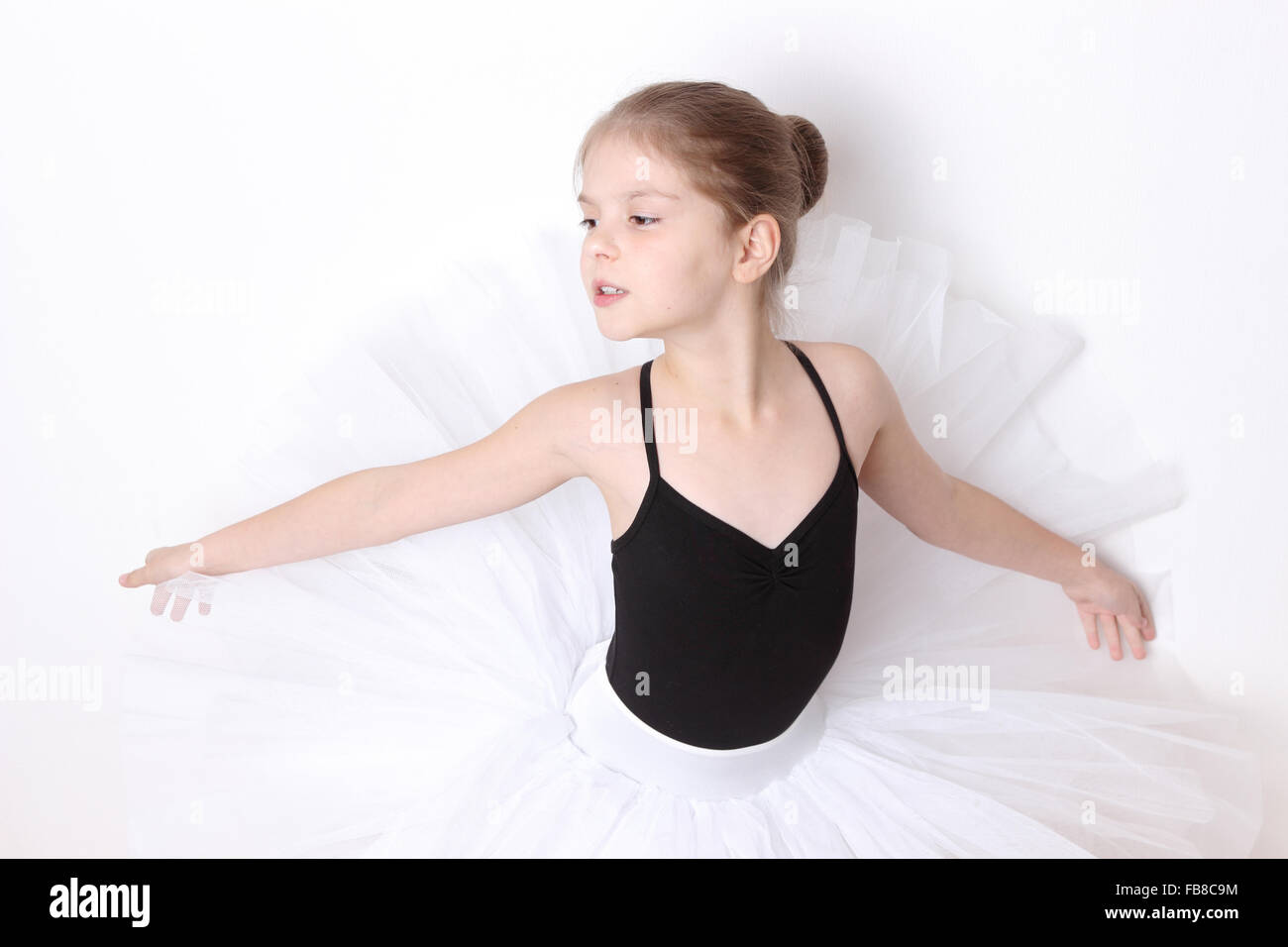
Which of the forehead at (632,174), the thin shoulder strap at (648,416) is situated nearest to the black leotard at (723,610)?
the thin shoulder strap at (648,416)

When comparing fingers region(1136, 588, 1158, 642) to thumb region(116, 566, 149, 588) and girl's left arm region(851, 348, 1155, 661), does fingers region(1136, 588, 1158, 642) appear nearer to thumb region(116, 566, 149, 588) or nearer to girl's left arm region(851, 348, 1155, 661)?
girl's left arm region(851, 348, 1155, 661)

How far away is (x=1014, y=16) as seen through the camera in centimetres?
147

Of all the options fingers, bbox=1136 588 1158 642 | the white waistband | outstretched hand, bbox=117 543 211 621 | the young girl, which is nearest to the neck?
the young girl

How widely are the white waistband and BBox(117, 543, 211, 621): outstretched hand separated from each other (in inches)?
18.7

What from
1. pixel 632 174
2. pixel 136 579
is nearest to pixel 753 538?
pixel 632 174

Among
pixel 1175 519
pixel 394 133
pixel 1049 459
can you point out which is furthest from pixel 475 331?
pixel 1175 519

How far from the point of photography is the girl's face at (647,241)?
1.13 metres

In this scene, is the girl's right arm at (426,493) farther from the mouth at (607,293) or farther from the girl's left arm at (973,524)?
the girl's left arm at (973,524)

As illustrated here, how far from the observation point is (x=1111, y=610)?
5.12 feet

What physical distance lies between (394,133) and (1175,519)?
120 centimetres

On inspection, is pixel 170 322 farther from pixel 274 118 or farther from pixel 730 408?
pixel 730 408

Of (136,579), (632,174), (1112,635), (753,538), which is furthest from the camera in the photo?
(1112,635)

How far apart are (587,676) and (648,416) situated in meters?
0.37

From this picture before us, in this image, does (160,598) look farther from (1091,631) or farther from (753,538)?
(1091,631)
